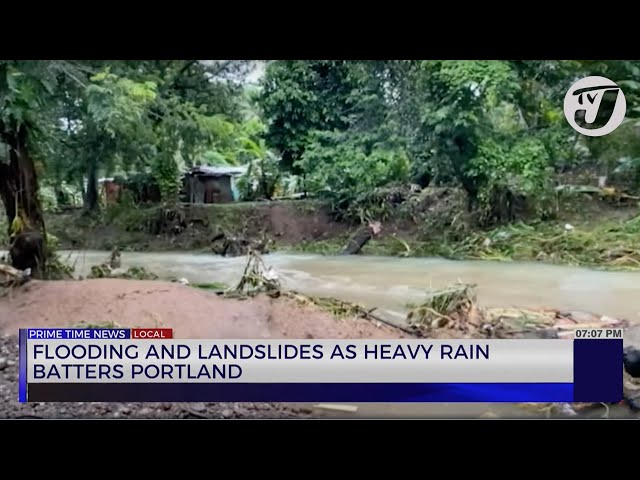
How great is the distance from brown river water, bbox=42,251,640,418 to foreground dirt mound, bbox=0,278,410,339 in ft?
0.28

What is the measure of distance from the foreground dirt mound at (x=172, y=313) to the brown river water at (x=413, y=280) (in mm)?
85

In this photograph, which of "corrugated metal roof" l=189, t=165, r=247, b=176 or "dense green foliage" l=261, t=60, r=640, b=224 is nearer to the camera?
"dense green foliage" l=261, t=60, r=640, b=224

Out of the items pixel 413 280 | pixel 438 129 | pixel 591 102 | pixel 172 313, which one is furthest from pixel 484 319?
pixel 172 313

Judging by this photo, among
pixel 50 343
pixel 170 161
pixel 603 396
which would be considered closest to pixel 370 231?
pixel 170 161

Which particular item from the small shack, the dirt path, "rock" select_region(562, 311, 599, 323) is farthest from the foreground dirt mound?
"rock" select_region(562, 311, 599, 323)

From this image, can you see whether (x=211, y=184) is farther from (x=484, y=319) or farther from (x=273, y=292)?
(x=484, y=319)

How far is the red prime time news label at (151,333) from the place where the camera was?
8.02 ft

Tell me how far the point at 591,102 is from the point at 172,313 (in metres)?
1.87

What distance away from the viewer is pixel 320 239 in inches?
104

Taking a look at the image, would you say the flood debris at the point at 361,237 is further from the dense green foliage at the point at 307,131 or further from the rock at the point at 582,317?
the rock at the point at 582,317

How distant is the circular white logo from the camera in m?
2.43
